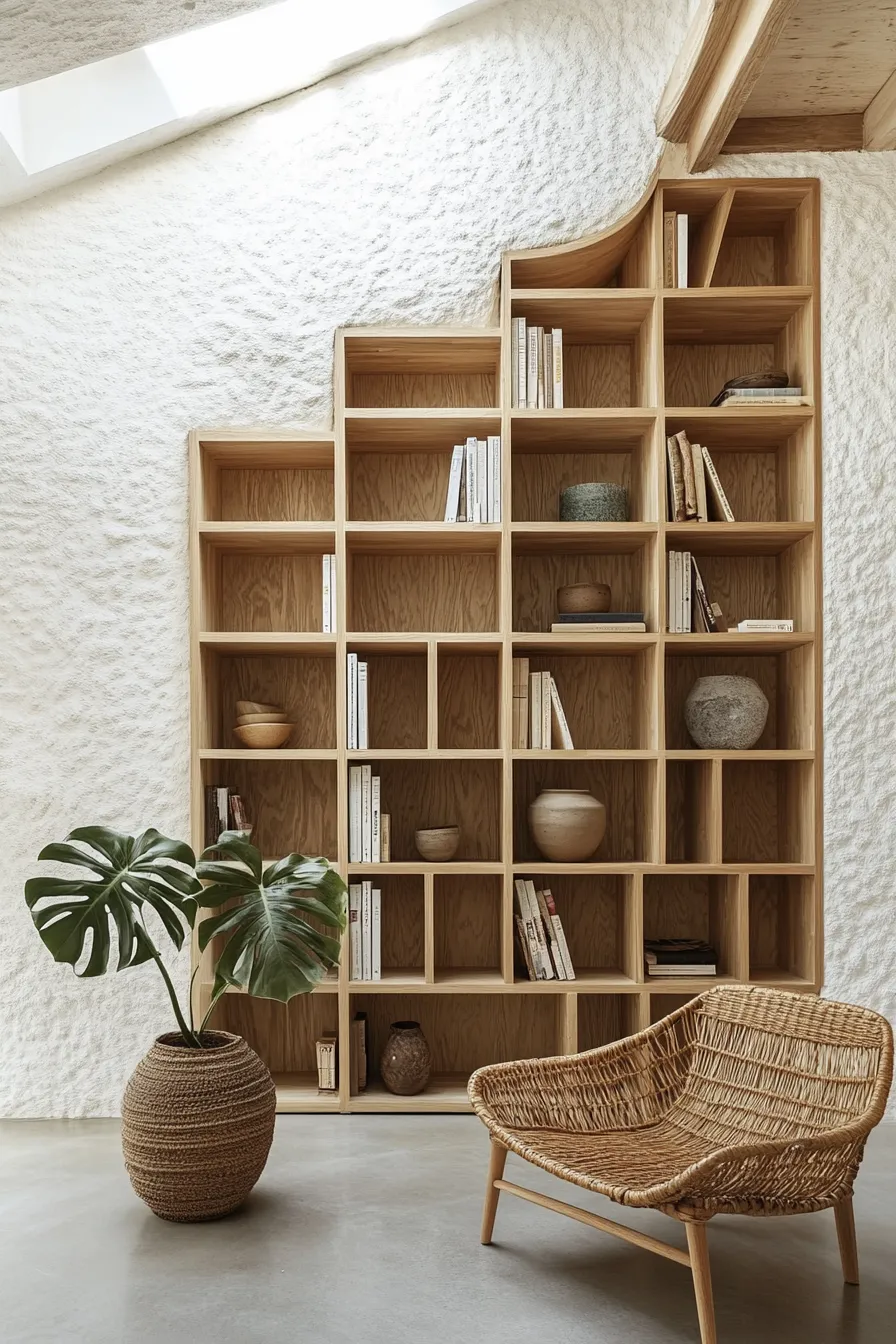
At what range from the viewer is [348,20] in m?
3.49

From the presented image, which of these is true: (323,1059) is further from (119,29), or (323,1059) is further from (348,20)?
(348,20)

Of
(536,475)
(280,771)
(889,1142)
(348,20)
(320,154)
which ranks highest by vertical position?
(348,20)

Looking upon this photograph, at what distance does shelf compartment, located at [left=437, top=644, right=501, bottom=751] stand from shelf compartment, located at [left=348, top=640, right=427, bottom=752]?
0.07 m

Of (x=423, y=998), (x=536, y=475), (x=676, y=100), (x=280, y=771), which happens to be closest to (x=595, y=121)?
(x=676, y=100)

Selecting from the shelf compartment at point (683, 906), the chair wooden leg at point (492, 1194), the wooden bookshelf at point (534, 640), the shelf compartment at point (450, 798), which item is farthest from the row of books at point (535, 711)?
the chair wooden leg at point (492, 1194)

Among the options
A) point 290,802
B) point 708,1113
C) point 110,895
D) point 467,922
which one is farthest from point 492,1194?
point 290,802

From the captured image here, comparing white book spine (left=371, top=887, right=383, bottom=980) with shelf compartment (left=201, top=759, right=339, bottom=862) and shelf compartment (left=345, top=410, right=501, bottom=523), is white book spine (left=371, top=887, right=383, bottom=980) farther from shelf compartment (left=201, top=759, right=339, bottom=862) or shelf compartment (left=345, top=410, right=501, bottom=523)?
shelf compartment (left=345, top=410, right=501, bottom=523)

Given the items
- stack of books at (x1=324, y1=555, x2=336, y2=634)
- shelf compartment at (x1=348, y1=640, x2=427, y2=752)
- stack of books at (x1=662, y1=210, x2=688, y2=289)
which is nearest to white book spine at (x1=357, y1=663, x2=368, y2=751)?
stack of books at (x1=324, y1=555, x2=336, y2=634)

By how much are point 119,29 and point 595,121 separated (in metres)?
1.47

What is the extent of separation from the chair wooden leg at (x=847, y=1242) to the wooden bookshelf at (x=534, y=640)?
3.66ft

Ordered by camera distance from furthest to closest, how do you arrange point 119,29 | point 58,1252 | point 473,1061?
1. point 473,1061
2. point 119,29
3. point 58,1252

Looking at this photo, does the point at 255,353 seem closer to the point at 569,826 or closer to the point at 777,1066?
A: the point at 569,826

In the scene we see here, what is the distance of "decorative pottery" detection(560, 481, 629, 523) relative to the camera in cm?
355

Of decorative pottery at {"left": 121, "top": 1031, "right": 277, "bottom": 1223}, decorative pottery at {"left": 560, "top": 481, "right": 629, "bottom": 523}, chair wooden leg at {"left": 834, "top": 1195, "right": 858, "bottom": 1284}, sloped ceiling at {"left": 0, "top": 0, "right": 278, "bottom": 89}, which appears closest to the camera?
chair wooden leg at {"left": 834, "top": 1195, "right": 858, "bottom": 1284}
